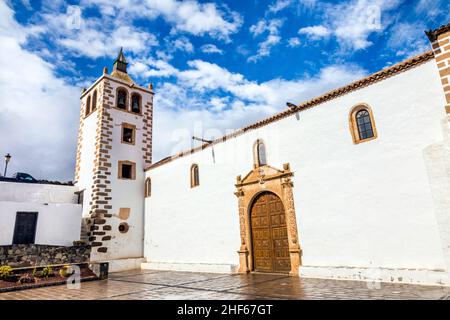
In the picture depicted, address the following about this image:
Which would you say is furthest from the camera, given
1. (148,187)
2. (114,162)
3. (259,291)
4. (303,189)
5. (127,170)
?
(148,187)

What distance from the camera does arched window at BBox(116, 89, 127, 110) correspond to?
54.7ft

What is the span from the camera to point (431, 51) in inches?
291

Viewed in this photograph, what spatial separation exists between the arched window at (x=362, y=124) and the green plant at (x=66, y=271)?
9.95 meters

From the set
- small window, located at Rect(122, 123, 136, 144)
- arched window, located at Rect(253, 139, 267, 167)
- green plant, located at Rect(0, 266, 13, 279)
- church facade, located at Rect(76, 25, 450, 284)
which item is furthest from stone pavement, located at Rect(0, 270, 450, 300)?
small window, located at Rect(122, 123, 136, 144)

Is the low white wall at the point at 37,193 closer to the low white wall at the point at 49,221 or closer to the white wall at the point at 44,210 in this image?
the white wall at the point at 44,210

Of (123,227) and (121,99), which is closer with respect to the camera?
(123,227)

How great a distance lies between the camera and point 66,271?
10016 mm

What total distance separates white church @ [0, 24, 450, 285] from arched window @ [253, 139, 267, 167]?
5cm

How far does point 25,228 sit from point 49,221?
37.7 inches

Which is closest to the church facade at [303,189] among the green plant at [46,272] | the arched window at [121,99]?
the arched window at [121,99]

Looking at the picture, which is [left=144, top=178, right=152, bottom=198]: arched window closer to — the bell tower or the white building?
the bell tower

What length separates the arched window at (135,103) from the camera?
1728cm

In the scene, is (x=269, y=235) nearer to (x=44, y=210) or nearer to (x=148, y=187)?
(x=148, y=187)

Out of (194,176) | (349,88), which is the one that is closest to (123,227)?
(194,176)
